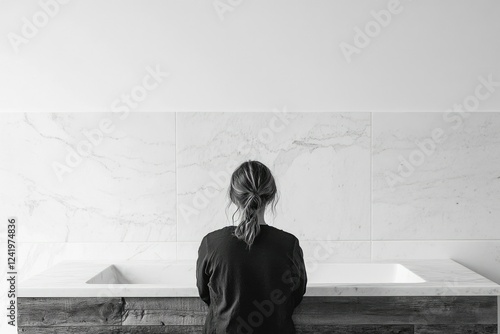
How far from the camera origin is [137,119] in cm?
277

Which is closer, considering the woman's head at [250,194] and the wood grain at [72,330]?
the woman's head at [250,194]

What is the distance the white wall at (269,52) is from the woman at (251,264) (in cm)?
104

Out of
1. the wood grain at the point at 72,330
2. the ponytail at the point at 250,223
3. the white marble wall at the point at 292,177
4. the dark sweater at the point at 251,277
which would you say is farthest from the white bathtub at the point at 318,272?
the ponytail at the point at 250,223

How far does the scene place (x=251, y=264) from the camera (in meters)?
1.77

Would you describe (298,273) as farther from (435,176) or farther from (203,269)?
(435,176)

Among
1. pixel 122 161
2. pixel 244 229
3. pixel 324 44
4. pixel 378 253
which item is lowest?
pixel 378 253

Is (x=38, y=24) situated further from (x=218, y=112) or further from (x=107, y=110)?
(x=218, y=112)

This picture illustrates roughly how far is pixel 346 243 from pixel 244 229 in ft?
3.68

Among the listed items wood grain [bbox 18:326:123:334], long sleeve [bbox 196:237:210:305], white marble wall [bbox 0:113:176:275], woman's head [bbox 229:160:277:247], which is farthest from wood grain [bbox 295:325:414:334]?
white marble wall [bbox 0:113:176:275]

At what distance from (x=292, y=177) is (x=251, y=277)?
105cm

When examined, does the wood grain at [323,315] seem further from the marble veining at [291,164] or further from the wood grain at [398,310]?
the marble veining at [291,164]

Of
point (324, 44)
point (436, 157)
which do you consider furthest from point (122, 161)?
Result: point (436, 157)

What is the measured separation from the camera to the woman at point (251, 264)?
1.77 meters

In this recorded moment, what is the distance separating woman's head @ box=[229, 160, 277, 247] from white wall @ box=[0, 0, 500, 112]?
3.34 ft
